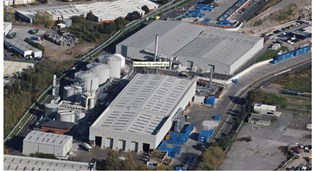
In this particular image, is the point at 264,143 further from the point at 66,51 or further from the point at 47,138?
the point at 66,51

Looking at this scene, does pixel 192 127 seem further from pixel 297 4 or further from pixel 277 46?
pixel 297 4

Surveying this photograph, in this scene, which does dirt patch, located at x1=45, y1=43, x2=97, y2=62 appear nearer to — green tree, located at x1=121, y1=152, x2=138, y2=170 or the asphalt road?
the asphalt road

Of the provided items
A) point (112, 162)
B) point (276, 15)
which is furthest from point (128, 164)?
point (276, 15)

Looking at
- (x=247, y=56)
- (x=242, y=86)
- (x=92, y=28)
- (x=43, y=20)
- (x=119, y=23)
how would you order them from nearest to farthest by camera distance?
(x=242, y=86), (x=247, y=56), (x=92, y=28), (x=43, y=20), (x=119, y=23)

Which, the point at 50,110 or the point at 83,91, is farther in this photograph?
the point at 83,91

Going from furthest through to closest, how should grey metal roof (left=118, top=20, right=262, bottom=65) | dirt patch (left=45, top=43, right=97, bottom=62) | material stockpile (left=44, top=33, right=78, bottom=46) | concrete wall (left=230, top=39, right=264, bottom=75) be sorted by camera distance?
1. material stockpile (left=44, top=33, right=78, bottom=46)
2. dirt patch (left=45, top=43, right=97, bottom=62)
3. grey metal roof (left=118, top=20, right=262, bottom=65)
4. concrete wall (left=230, top=39, right=264, bottom=75)

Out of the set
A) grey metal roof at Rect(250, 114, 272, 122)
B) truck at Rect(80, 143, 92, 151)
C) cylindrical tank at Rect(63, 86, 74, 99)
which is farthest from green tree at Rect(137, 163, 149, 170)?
cylindrical tank at Rect(63, 86, 74, 99)
